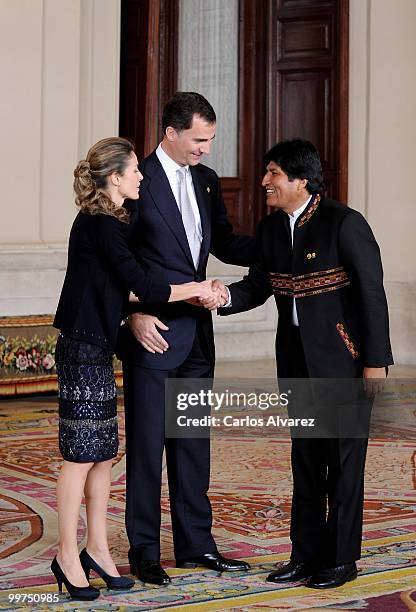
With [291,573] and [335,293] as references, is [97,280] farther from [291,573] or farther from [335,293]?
[291,573]

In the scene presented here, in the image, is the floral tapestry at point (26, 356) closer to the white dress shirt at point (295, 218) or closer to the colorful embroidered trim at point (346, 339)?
the white dress shirt at point (295, 218)

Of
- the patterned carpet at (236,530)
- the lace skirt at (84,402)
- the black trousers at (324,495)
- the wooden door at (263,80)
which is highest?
the wooden door at (263,80)

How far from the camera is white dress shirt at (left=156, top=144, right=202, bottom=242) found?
14.7 ft

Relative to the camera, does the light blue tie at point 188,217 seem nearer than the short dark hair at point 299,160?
No

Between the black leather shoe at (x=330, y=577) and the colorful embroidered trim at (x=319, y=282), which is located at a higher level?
the colorful embroidered trim at (x=319, y=282)

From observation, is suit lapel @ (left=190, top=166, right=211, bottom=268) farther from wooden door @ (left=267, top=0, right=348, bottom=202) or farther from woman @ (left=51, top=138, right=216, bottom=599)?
wooden door @ (left=267, top=0, right=348, bottom=202)

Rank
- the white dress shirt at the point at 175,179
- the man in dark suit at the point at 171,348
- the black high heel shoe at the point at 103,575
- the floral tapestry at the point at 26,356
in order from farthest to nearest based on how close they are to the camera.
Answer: the floral tapestry at the point at 26,356 < the white dress shirt at the point at 175,179 < the man in dark suit at the point at 171,348 < the black high heel shoe at the point at 103,575

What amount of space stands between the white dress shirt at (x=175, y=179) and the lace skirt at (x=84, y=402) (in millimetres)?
736

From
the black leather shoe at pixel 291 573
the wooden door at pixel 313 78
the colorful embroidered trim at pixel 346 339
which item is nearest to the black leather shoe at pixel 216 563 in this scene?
the black leather shoe at pixel 291 573

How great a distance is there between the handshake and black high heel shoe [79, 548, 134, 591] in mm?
988

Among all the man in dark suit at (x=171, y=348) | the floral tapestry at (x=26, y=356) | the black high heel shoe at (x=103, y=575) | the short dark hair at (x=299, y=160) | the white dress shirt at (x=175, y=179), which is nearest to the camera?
the black high heel shoe at (x=103, y=575)

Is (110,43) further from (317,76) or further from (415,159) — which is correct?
(415,159)

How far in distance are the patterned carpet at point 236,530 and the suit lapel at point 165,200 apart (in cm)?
125

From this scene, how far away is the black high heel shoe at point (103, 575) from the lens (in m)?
4.15
